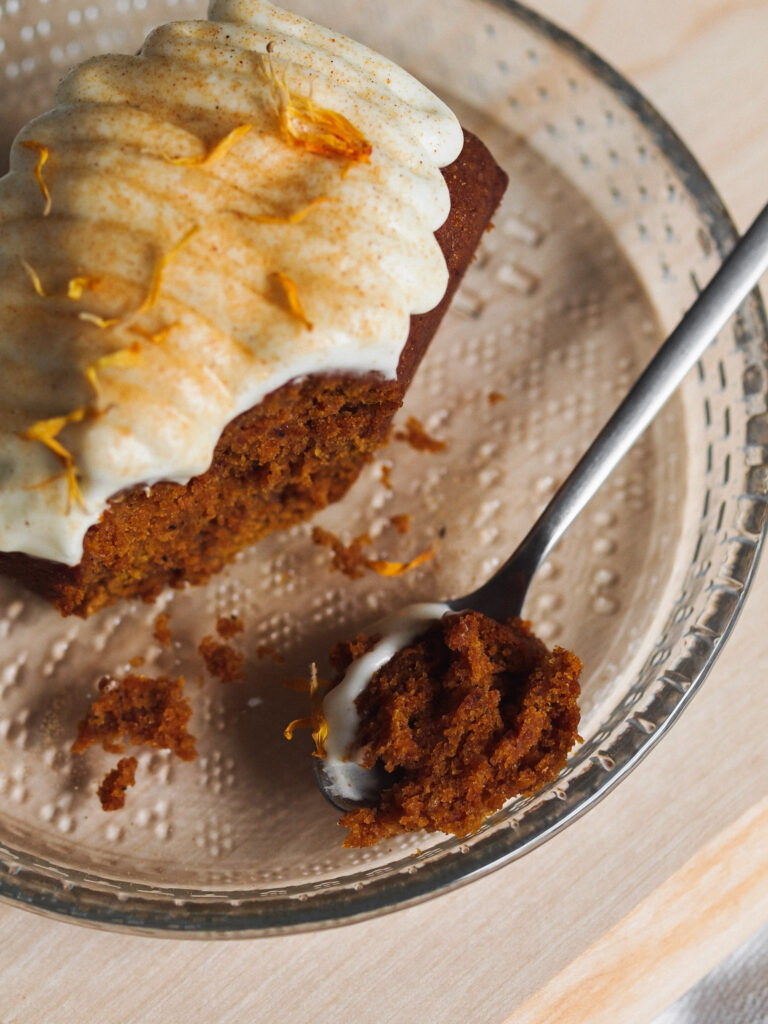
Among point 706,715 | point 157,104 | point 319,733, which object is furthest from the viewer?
point 706,715

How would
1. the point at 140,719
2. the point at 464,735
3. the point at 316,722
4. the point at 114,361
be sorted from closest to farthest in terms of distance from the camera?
the point at 114,361 < the point at 464,735 < the point at 316,722 < the point at 140,719

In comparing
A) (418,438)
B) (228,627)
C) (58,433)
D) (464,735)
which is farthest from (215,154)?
(464,735)

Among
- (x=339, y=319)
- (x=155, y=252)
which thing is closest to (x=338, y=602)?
(x=339, y=319)

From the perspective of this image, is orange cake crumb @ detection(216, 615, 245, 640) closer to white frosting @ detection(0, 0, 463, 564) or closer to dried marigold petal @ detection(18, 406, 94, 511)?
white frosting @ detection(0, 0, 463, 564)

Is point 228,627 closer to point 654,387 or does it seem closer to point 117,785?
point 117,785

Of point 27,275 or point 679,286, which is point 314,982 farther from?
point 679,286

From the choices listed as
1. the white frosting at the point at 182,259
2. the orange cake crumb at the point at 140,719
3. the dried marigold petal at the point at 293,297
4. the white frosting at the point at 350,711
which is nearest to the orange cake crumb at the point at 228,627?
the orange cake crumb at the point at 140,719

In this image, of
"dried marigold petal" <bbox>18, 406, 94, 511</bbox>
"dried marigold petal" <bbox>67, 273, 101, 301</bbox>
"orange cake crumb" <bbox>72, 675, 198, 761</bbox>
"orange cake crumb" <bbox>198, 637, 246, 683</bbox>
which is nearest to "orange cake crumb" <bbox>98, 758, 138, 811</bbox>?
"orange cake crumb" <bbox>72, 675, 198, 761</bbox>
